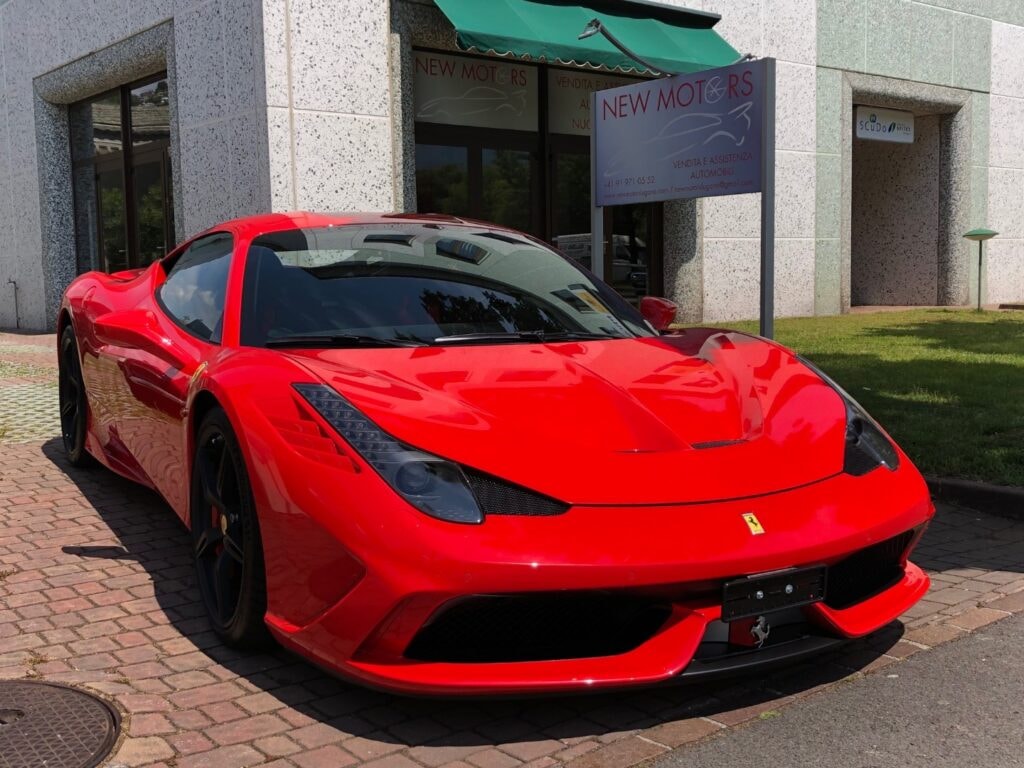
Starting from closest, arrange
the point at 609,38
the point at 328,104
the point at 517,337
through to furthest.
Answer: the point at 517,337 < the point at 328,104 < the point at 609,38

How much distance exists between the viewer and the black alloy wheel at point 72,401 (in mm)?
5423

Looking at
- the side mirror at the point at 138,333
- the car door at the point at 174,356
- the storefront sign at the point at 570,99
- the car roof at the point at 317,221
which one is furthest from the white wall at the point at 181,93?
the car roof at the point at 317,221

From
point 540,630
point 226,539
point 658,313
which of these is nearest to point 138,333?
point 226,539

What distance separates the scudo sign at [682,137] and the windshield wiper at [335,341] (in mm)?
4635

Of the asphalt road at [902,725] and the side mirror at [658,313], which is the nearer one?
the asphalt road at [902,725]

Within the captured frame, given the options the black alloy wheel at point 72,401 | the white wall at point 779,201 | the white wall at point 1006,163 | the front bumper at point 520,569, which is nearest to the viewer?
the front bumper at point 520,569

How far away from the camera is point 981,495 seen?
490 cm

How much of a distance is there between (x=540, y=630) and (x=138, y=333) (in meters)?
2.44

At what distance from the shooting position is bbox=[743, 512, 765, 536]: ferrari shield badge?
261 centimetres

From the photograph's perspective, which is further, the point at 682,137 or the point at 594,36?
the point at 594,36

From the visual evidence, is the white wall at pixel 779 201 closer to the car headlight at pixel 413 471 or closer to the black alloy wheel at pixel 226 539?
A: the black alloy wheel at pixel 226 539

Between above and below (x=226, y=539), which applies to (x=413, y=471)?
above

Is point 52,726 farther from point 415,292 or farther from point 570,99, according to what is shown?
point 570,99

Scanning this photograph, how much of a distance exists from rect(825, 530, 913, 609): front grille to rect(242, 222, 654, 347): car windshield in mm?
1238
